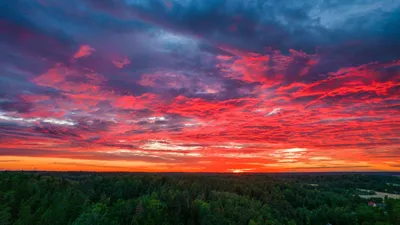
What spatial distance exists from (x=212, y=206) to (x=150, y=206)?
27501mm

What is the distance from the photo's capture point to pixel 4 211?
8006 centimetres

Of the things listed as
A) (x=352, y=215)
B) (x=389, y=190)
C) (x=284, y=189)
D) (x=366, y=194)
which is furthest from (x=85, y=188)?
(x=389, y=190)

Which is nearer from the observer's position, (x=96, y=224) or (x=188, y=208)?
(x=96, y=224)

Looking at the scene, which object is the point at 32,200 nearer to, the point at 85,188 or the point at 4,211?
the point at 4,211

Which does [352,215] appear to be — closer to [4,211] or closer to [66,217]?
[66,217]

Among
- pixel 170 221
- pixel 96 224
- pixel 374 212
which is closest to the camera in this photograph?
pixel 96 224

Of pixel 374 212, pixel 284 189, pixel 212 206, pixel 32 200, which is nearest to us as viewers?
pixel 374 212

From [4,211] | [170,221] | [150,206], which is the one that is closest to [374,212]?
[170,221]

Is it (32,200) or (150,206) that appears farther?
(32,200)

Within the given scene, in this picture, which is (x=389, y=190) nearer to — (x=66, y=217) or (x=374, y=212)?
(x=374, y=212)

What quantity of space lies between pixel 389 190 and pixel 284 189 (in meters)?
65.8

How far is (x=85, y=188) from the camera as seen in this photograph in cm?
15462

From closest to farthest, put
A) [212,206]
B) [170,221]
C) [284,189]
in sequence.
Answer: [170,221] → [212,206] → [284,189]

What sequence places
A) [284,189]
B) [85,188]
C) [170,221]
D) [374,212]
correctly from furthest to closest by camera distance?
[284,189] → [85,188] → [170,221] → [374,212]
